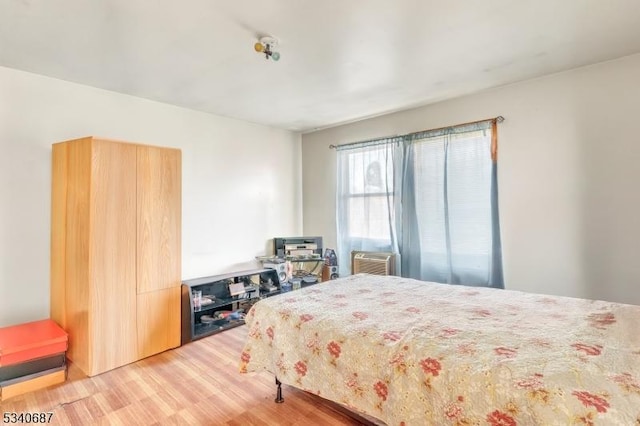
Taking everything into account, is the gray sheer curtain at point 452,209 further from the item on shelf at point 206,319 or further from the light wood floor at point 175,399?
the item on shelf at point 206,319

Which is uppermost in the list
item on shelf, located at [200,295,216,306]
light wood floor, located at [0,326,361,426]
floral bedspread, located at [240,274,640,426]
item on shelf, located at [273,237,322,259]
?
item on shelf, located at [273,237,322,259]

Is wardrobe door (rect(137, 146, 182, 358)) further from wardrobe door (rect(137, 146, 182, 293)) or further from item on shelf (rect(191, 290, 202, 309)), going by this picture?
item on shelf (rect(191, 290, 202, 309))

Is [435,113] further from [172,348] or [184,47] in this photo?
[172,348]

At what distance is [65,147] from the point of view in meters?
2.57

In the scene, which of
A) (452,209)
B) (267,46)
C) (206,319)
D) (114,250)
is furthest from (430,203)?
(114,250)

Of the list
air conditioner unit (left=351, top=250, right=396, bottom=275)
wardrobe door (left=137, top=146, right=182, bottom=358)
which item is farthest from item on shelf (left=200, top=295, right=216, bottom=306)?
air conditioner unit (left=351, top=250, right=396, bottom=275)

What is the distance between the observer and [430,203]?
3484 mm

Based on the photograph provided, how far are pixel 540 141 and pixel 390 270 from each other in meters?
1.90

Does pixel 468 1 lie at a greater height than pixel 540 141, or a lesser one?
greater

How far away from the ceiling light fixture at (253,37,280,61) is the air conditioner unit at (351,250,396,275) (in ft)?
7.77

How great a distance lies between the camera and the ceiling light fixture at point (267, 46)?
211cm

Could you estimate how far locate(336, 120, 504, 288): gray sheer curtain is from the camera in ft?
10.3

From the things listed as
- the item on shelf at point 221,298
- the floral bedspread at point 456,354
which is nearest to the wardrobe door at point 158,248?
the item on shelf at point 221,298

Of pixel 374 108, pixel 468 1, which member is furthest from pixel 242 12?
pixel 374 108
